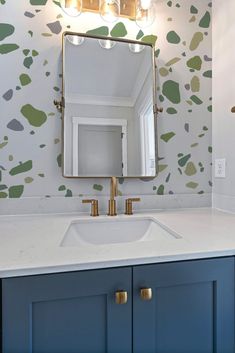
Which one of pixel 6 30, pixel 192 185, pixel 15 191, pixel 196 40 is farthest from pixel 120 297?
pixel 196 40

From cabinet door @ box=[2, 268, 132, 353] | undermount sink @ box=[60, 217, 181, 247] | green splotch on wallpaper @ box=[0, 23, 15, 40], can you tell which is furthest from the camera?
green splotch on wallpaper @ box=[0, 23, 15, 40]

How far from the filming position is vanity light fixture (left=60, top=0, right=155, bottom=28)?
1253 millimetres

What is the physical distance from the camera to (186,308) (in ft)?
2.36

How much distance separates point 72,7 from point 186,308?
1.49 metres

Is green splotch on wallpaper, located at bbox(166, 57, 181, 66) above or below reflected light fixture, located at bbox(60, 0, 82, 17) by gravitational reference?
below

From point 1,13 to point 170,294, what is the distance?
4.97ft

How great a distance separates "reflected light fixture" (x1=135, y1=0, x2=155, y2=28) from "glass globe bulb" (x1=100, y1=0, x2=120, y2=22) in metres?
0.12

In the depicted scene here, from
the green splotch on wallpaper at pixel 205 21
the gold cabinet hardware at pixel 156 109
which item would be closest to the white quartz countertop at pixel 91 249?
the gold cabinet hardware at pixel 156 109

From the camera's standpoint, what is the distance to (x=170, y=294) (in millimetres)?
711

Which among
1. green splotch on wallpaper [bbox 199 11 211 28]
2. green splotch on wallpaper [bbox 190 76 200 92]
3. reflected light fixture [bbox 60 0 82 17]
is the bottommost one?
green splotch on wallpaper [bbox 190 76 200 92]

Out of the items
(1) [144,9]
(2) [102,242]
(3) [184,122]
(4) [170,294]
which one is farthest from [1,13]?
(4) [170,294]

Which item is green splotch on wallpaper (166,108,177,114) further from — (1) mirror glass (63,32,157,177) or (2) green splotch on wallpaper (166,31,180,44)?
(2) green splotch on wallpaper (166,31,180,44)

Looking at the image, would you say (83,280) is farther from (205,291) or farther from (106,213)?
(106,213)

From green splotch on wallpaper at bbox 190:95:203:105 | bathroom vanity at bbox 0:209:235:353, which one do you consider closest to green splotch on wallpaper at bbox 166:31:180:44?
green splotch on wallpaper at bbox 190:95:203:105
